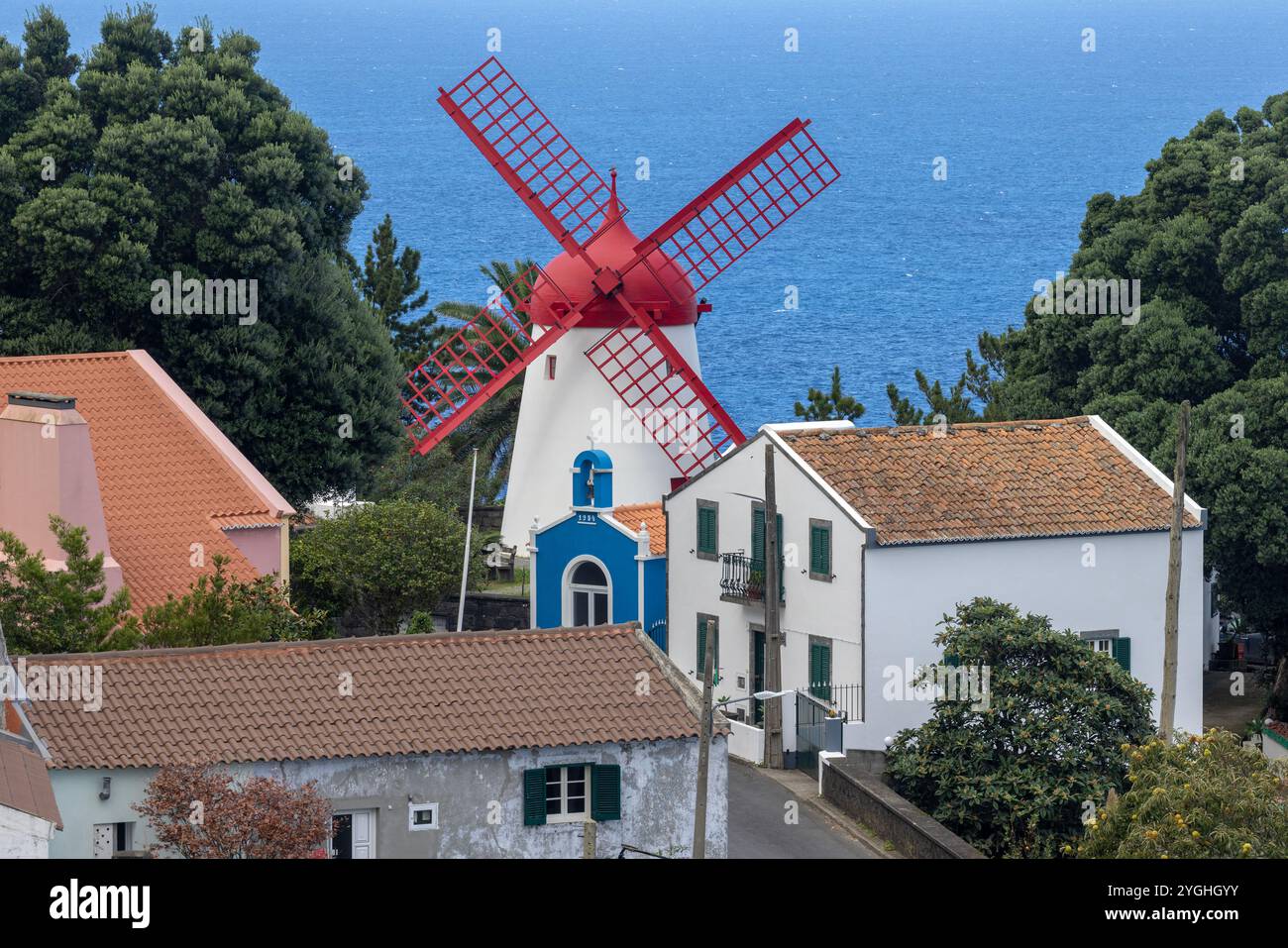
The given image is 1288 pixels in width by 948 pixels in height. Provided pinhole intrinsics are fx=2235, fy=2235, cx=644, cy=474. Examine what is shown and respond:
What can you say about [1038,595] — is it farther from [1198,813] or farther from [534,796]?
[534,796]

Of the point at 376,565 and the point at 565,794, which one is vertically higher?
the point at 376,565

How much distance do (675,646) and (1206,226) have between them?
52.3 ft

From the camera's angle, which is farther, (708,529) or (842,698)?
(708,529)

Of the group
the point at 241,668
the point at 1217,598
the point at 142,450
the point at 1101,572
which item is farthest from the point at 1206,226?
the point at 241,668

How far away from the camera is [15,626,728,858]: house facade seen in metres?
28.5

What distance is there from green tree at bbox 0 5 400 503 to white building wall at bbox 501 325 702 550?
252 inches

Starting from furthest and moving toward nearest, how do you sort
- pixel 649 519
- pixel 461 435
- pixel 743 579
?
pixel 461 435
pixel 649 519
pixel 743 579

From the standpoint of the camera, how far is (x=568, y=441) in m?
53.8

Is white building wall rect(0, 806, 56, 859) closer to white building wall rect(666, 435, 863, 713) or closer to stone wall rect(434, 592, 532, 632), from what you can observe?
white building wall rect(666, 435, 863, 713)

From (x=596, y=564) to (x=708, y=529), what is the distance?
3.10 metres

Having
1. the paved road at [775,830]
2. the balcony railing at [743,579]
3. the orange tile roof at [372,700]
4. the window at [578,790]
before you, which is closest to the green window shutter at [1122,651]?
the balcony railing at [743,579]

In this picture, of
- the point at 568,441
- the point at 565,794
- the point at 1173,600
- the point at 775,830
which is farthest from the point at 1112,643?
the point at 568,441
